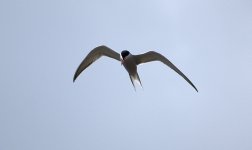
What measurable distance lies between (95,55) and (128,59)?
84 cm

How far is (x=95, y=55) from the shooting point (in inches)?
305

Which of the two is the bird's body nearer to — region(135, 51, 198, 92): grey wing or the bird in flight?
the bird in flight

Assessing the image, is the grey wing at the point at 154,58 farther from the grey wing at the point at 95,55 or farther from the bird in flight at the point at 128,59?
the grey wing at the point at 95,55

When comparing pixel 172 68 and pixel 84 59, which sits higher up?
pixel 84 59

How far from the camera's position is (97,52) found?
25.4 ft

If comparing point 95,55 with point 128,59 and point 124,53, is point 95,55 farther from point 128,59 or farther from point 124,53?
point 128,59

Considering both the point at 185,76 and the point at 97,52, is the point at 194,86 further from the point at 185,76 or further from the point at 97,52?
the point at 97,52

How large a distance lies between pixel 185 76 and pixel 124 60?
1566mm

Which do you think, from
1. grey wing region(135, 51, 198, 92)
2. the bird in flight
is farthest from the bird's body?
grey wing region(135, 51, 198, 92)

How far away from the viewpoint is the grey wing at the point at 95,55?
25.1 feet

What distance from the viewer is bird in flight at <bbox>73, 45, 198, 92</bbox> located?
296 inches

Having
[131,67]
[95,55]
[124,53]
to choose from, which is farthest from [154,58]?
[95,55]

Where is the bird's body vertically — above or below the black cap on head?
below

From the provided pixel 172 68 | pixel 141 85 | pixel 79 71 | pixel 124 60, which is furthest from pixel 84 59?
pixel 172 68
